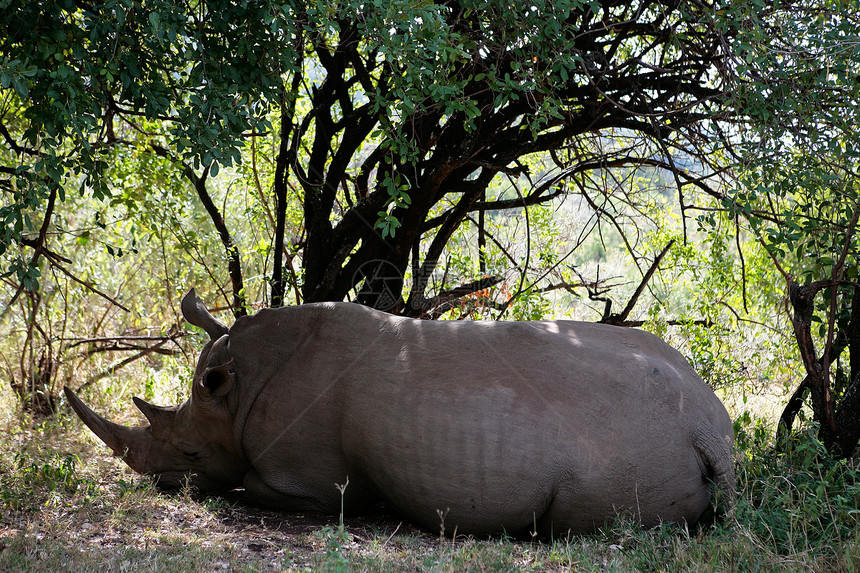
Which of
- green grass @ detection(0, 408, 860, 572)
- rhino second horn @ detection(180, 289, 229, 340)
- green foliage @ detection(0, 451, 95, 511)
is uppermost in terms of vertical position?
rhino second horn @ detection(180, 289, 229, 340)

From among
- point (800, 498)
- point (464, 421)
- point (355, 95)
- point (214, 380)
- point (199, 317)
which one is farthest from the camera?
point (355, 95)

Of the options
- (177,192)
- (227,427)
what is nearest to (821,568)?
(227,427)

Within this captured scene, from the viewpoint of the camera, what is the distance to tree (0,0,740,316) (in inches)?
155

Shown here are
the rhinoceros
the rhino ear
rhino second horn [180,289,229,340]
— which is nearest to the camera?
the rhinoceros

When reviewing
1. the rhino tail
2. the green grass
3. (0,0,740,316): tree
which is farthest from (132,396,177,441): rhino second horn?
the rhino tail

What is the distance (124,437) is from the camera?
5.54 m

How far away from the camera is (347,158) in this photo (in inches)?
267

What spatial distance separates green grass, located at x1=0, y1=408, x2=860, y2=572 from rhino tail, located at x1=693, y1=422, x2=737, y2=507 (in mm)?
113

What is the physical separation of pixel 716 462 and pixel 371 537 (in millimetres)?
1893

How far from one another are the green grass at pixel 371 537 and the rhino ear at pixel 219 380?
2.20ft

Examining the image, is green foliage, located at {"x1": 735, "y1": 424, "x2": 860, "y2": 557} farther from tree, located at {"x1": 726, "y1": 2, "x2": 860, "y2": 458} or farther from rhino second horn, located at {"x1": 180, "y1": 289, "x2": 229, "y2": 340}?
rhino second horn, located at {"x1": 180, "y1": 289, "x2": 229, "y2": 340}

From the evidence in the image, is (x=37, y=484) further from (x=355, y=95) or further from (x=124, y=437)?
(x=355, y=95)

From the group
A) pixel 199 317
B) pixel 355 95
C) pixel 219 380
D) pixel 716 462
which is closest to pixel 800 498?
pixel 716 462

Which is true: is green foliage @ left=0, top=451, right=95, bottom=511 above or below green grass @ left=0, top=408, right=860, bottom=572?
above
